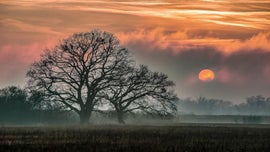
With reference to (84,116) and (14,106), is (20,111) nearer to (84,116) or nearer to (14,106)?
(14,106)

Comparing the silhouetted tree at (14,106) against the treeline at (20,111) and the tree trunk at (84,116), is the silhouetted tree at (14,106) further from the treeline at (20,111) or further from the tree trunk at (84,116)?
the tree trunk at (84,116)

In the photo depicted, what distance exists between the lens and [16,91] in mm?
74562

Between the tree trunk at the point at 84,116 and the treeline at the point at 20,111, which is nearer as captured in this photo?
the tree trunk at the point at 84,116

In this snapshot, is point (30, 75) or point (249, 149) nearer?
point (249, 149)

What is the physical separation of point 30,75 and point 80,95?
6472 mm

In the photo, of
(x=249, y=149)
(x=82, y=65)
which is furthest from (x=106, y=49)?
(x=249, y=149)

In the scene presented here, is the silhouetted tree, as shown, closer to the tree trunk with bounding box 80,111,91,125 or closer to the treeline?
the treeline

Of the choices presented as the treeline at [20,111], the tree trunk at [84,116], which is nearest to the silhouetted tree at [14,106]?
the treeline at [20,111]

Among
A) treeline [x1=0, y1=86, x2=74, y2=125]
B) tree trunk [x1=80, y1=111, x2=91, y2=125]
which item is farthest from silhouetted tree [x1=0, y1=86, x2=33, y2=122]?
tree trunk [x1=80, y1=111, x2=91, y2=125]

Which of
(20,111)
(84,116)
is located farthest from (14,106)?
(84,116)

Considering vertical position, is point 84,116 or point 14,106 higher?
point 14,106

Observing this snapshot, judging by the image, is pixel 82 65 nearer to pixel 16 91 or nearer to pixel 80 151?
pixel 16 91

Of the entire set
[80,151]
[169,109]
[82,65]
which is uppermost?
[82,65]

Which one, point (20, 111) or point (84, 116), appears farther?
point (20, 111)
